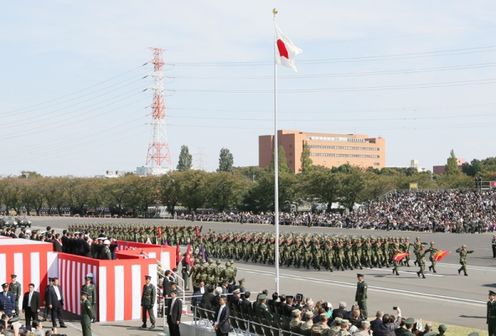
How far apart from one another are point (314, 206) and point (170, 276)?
7400cm

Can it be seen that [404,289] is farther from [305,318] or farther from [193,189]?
[193,189]

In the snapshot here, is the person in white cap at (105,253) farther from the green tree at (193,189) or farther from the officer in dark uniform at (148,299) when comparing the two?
the green tree at (193,189)

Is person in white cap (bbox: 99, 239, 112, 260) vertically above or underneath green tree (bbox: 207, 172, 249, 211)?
underneath

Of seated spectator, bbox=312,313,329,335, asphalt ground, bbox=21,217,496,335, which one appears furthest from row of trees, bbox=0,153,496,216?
seated spectator, bbox=312,313,329,335

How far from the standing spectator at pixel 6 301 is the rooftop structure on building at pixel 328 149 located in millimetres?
153261

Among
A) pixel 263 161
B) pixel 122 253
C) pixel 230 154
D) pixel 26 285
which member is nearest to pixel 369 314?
pixel 122 253

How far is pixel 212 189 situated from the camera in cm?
8862

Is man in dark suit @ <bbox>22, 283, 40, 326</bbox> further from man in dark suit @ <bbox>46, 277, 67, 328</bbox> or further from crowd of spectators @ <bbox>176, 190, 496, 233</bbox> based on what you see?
crowd of spectators @ <bbox>176, 190, 496, 233</bbox>

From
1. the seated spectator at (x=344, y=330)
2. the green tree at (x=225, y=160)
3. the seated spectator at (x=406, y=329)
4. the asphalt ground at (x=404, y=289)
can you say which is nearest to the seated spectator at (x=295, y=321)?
the seated spectator at (x=344, y=330)

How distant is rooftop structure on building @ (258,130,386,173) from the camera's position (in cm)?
17425

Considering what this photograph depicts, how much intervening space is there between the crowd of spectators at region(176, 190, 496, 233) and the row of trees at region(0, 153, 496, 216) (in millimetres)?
5715

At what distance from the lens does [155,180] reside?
96.6m

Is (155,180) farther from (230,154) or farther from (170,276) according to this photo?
(170,276)

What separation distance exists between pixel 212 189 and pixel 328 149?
314ft
